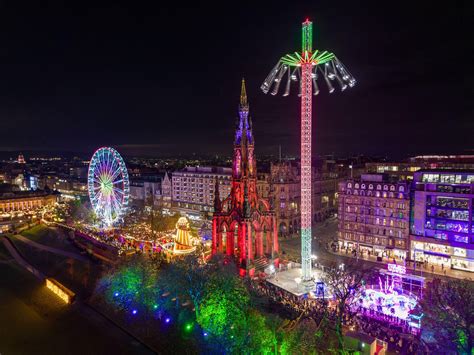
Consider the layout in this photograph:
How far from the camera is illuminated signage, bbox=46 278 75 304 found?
158ft

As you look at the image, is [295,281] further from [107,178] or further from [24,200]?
[24,200]

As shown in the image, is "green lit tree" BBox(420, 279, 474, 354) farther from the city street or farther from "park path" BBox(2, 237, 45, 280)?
"park path" BBox(2, 237, 45, 280)

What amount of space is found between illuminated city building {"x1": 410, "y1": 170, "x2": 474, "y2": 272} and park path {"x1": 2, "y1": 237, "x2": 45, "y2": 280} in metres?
64.3

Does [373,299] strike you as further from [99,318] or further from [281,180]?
[281,180]

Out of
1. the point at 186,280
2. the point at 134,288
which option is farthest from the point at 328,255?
the point at 134,288

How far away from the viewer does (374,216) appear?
2771 inches

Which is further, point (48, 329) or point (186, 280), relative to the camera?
point (186, 280)

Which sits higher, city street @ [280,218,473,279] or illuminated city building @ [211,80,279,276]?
illuminated city building @ [211,80,279,276]

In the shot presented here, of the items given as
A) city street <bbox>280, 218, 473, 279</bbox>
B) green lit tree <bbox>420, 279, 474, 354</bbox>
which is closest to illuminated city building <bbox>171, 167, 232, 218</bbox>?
city street <bbox>280, 218, 473, 279</bbox>

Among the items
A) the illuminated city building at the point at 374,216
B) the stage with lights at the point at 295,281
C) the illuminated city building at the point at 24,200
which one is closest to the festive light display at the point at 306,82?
the stage with lights at the point at 295,281

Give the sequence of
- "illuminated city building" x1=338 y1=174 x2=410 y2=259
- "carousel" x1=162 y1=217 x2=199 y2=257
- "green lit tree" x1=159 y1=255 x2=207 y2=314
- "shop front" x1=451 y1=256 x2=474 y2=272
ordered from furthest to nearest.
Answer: "illuminated city building" x1=338 y1=174 x2=410 y2=259 < "carousel" x1=162 y1=217 x2=199 y2=257 < "shop front" x1=451 y1=256 x2=474 y2=272 < "green lit tree" x1=159 y1=255 x2=207 y2=314

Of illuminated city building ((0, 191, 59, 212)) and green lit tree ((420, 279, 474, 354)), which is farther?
illuminated city building ((0, 191, 59, 212))

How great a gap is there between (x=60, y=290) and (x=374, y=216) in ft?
187

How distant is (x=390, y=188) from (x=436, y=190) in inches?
310
